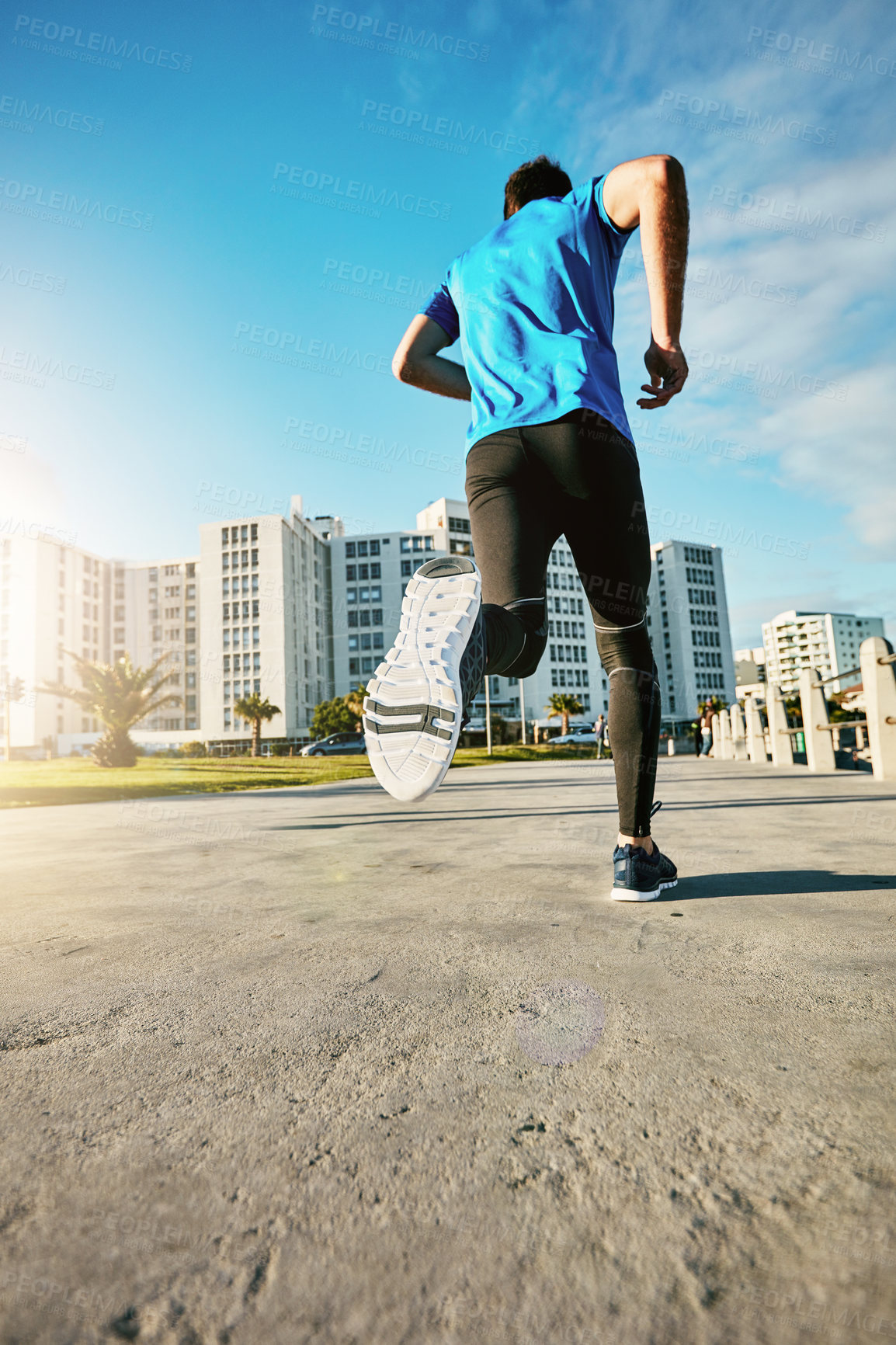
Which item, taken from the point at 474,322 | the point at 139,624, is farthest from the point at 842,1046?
the point at 139,624

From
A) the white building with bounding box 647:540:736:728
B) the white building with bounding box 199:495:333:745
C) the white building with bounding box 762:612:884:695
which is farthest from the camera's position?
the white building with bounding box 762:612:884:695

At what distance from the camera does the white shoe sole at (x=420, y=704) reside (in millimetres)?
1906

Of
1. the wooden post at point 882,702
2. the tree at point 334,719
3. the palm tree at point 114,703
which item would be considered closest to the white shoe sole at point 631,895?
the wooden post at point 882,702

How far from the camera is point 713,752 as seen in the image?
2317cm

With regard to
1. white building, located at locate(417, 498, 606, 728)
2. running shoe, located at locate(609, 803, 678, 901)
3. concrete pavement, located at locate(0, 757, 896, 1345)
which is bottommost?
concrete pavement, located at locate(0, 757, 896, 1345)

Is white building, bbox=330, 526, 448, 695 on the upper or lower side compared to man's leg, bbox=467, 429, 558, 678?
upper

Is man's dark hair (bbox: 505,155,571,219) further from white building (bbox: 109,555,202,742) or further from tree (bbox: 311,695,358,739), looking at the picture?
white building (bbox: 109,555,202,742)

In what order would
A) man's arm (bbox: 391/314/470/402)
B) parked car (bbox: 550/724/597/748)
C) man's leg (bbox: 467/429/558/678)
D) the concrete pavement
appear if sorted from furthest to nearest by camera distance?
parked car (bbox: 550/724/597/748), man's arm (bbox: 391/314/470/402), man's leg (bbox: 467/429/558/678), the concrete pavement

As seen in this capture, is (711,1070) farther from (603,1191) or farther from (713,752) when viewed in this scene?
(713,752)

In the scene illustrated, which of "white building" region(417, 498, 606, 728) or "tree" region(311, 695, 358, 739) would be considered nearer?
"tree" region(311, 695, 358, 739)

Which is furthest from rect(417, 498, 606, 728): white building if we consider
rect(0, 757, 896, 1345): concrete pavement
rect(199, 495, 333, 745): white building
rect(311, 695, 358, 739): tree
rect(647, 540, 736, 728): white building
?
rect(0, 757, 896, 1345): concrete pavement

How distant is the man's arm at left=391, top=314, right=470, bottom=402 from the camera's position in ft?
9.66

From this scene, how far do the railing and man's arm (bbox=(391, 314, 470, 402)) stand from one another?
17.0 ft

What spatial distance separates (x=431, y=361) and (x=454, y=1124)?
2744mm
